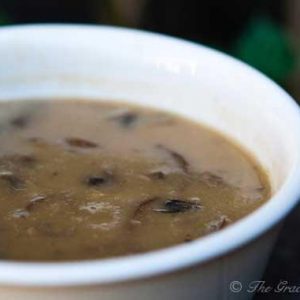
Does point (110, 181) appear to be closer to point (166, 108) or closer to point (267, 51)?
point (166, 108)

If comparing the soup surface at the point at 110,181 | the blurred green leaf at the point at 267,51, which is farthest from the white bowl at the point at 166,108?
the blurred green leaf at the point at 267,51

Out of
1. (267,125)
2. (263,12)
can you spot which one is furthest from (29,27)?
(263,12)

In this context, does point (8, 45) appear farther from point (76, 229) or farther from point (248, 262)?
point (248, 262)

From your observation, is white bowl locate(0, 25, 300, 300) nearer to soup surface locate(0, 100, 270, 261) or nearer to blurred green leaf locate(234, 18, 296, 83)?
soup surface locate(0, 100, 270, 261)

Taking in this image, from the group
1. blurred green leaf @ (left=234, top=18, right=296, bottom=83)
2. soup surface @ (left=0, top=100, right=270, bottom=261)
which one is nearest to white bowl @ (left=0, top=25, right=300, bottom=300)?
soup surface @ (left=0, top=100, right=270, bottom=261)

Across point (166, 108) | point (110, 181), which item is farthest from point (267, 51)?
point (110, 181)
